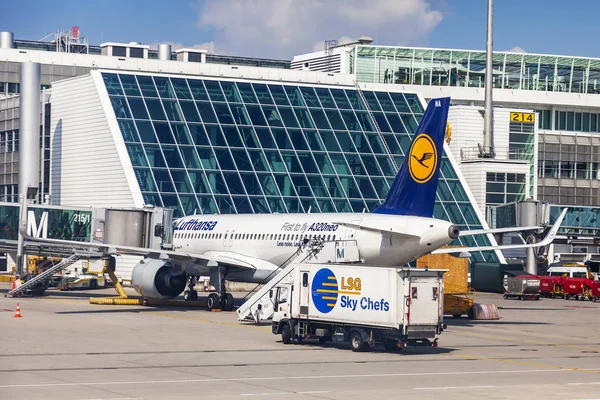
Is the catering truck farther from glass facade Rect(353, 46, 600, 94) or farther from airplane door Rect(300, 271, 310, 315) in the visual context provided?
glass facade Rect(353, 46, 600, 94)

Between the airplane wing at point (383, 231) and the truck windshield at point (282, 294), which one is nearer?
the truck windshield at point (282, 294)

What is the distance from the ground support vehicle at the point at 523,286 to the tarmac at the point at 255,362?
18.9 metres

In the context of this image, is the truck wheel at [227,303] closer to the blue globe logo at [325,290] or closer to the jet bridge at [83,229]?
the jet bridge at [83,229]

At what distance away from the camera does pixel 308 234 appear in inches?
1870

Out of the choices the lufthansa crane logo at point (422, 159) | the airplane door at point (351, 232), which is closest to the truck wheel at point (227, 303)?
the airplane door at point (351, 232)

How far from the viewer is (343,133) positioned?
80.9m

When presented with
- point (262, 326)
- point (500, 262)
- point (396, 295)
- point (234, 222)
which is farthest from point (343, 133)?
point (396, 295)

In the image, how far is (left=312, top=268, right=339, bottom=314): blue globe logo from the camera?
3525cm

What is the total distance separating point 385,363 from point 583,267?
53903 mm

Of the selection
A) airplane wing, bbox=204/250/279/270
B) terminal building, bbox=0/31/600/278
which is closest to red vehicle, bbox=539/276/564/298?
terminal building, bbox=0/31/600/278

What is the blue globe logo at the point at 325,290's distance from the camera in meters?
35.2

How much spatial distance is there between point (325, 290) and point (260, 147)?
4267 centimetres

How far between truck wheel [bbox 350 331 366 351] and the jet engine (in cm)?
1965

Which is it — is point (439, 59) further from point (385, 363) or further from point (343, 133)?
point (385, 363)
